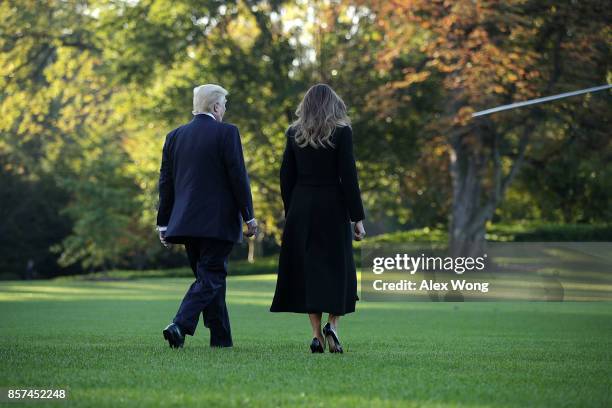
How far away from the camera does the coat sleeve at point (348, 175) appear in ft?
27.8

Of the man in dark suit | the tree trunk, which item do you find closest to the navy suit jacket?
the man in dark suit

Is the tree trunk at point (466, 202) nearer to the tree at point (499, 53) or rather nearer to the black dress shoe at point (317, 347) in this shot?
the tree at point (499, 53)

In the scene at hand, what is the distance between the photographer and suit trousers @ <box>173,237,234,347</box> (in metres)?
8.52

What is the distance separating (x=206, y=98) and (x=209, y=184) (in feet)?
2.32

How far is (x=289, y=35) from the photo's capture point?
3375 cm

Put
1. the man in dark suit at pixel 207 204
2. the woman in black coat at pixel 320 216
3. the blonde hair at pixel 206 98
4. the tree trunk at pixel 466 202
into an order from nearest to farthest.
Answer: the woman in black coat at pixel 320 216, the man in dark suit at pixel 207 204, the blonde hair at pixel 206 98, the tree trunk at pixel 466 202

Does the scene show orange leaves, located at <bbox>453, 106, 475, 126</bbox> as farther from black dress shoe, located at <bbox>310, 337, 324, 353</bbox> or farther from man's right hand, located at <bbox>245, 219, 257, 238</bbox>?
black dress shoe, located at <bbox>310, 337, 324, 353</bbox>

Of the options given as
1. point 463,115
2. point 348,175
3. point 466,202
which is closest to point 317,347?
point 348,175

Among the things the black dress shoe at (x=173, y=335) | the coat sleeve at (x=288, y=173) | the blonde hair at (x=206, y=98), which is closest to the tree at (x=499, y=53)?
the blonde hair at (x=206, y=98)

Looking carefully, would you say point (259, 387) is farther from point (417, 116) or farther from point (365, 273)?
point (417, 116)

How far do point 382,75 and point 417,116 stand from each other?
1.99 m

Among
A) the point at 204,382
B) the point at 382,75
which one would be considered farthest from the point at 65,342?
the point at 382,75

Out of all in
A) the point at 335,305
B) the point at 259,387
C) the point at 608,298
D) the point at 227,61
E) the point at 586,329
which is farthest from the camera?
the point at 227,61

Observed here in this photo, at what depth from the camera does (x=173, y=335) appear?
844 cm
